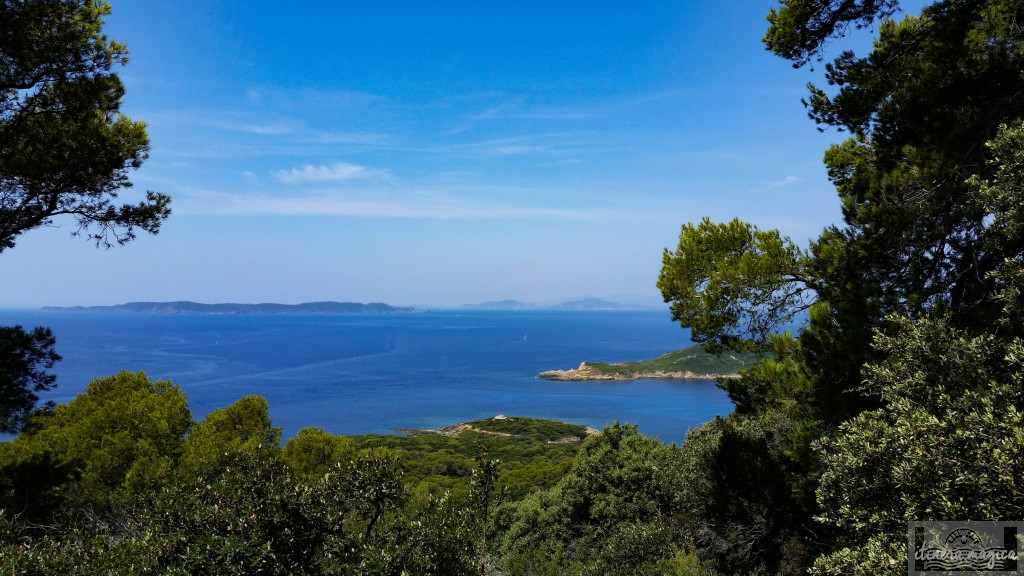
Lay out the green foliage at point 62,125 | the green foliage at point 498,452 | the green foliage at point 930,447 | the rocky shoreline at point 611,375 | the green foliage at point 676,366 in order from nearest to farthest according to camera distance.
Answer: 1. the green foliage at point 930,447
2. the green foliage at point 62,125
3. the green foliage at point 498,452
4. the rocky shoreline at point 611,375
5. the green foliage at point 676,366

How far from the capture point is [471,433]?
57.2m

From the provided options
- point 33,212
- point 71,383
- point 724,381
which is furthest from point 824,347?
point 71,383

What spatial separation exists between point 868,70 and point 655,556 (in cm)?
1027

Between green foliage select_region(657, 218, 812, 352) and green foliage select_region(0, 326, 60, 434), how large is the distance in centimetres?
1011

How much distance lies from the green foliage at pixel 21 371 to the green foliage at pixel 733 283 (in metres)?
10.1

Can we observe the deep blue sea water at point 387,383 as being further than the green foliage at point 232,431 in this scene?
Yes

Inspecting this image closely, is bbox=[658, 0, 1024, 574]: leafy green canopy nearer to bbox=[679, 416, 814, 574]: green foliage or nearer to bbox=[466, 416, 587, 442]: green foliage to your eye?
bbox=[679, 416, 814, 574]: green foliage

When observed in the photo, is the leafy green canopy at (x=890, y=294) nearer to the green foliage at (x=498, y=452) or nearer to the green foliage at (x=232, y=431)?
the green foliage at (x=232, y=431)

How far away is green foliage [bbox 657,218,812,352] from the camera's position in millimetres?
8445

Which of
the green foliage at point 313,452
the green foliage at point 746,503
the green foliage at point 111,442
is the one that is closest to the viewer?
the green foliage at point 746,503

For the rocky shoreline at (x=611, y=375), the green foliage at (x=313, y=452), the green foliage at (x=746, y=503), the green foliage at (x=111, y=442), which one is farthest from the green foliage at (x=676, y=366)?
the green foliage at (x=746, y=503)

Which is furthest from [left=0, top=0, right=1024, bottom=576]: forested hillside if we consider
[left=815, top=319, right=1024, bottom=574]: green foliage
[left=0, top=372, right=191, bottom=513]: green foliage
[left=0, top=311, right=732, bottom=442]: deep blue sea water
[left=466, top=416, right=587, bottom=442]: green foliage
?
[left=466, top=416, right=587, bottom=442]: green foliage

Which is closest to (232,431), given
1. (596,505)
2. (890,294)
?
(596,505)

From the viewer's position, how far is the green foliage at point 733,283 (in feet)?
27.7
